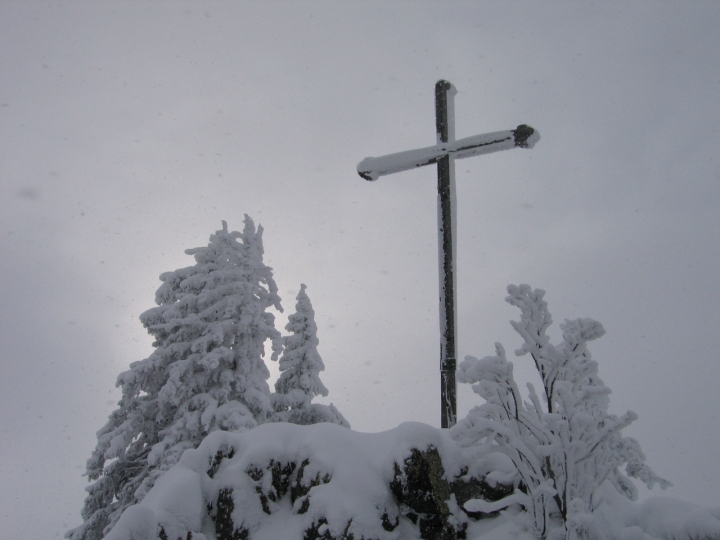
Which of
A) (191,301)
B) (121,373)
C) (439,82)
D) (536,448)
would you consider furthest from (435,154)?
(121,373)

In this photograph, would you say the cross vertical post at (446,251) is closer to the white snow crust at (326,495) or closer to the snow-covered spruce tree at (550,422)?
the white snow crust at (326,495)

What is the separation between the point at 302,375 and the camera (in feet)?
50.4

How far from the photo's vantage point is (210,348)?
45.3 ft

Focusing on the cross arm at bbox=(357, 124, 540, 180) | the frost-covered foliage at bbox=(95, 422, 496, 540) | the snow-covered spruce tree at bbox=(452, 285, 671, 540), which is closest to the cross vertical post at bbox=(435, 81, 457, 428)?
the cross arm at bbox=(357, 124, 540, 180)

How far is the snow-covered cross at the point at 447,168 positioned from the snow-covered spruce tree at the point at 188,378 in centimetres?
751

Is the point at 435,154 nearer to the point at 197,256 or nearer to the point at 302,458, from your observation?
the point at 302,458

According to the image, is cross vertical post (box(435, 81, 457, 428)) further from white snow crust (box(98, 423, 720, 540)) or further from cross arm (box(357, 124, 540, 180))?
white snow crust (box(98, 423, 720, 540))

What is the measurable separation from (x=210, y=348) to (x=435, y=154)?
9.39m

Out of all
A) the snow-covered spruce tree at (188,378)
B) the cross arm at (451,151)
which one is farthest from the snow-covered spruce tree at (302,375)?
the cross arm at (451,151)

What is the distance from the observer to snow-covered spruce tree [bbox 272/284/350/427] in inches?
594

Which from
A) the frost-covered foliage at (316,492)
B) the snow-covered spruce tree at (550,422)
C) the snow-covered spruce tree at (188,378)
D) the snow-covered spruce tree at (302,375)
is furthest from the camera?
the snow-covered spruce tree at (302,375)

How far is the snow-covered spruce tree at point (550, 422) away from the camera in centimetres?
386

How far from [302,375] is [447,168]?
9.97 metres

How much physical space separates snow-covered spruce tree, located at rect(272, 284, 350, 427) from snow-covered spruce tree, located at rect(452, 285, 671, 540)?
36.5ft
